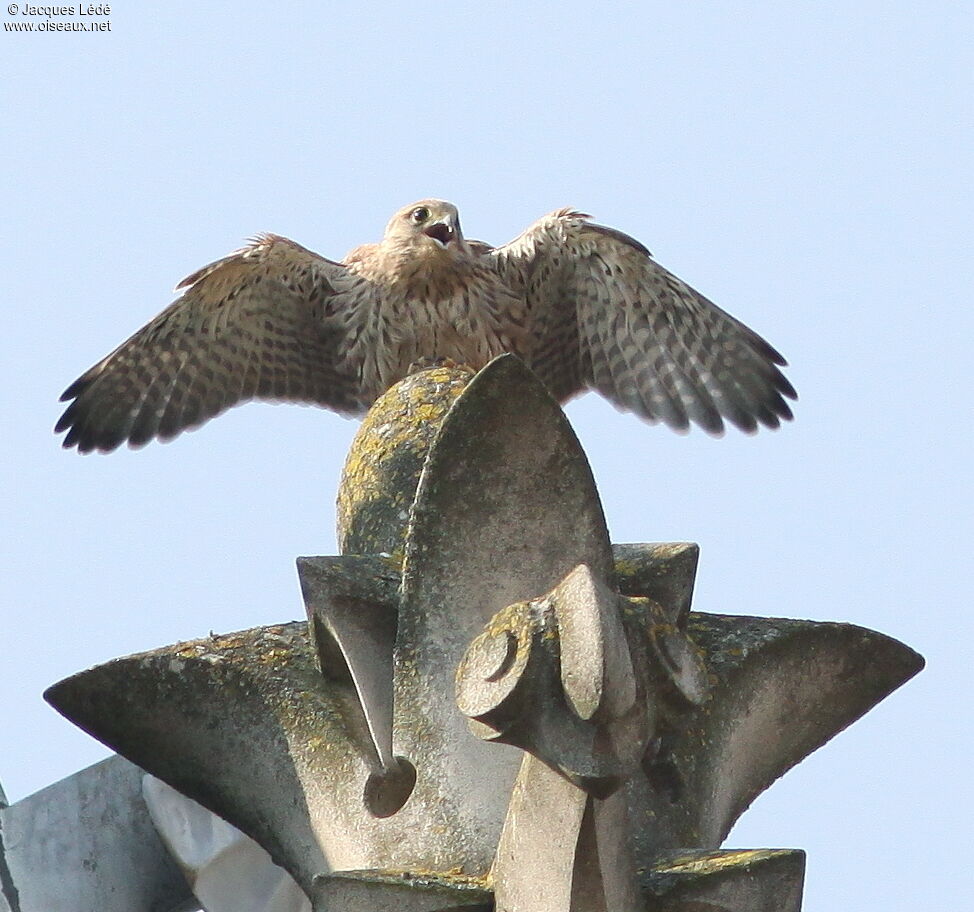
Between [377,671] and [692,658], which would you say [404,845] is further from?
[692,658]

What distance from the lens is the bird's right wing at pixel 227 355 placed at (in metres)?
8.91

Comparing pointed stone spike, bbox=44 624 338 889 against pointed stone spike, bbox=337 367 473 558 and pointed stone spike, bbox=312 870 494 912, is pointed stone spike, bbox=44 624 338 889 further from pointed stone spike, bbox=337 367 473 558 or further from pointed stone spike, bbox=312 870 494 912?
pointed stone spike, bbox=312 870 494 912

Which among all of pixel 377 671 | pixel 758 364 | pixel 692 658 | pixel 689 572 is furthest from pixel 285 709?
pixel 758 364

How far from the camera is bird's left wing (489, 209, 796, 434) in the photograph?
29.6 ft

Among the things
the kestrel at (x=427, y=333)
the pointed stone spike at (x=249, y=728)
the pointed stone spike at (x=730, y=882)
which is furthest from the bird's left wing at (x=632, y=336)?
the pointed stone spike at (x=730, y=882)

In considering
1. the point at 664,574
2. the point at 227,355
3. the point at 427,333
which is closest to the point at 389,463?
the point at 664,574

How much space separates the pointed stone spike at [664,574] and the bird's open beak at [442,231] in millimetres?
5325

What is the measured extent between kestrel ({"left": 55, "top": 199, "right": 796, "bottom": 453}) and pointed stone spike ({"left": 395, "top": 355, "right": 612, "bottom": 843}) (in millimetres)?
4548

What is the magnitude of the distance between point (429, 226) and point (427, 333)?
1.70 feet

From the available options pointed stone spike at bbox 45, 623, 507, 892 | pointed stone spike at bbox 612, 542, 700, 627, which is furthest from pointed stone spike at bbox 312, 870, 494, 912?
pointed stone spike at bbox 612, 542, 700, 627

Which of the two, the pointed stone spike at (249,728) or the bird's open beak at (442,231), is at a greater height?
the bird's open beak at (442,231)

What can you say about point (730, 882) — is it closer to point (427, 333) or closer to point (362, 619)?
point (362, 619)

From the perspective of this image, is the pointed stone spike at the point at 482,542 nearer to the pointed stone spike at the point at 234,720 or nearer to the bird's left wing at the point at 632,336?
the pointed stone spike at the point at 234,720

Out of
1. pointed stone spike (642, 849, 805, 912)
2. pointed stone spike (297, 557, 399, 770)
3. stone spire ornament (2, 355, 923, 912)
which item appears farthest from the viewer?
pointed stone spike (297, 557, 399, 770)
